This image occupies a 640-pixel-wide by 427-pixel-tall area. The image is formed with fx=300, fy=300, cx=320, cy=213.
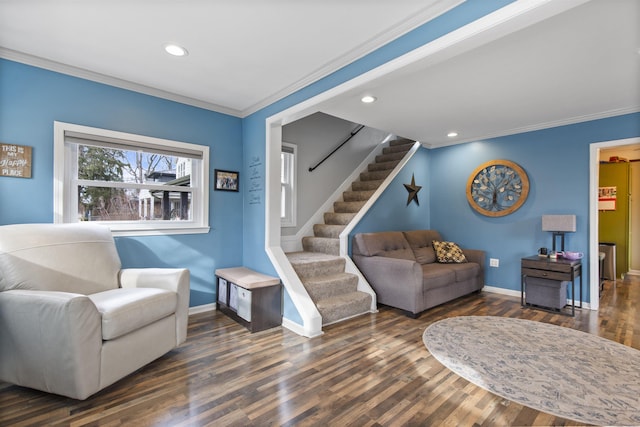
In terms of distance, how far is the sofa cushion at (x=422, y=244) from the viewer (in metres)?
4.34

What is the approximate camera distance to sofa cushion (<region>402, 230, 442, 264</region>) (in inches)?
171

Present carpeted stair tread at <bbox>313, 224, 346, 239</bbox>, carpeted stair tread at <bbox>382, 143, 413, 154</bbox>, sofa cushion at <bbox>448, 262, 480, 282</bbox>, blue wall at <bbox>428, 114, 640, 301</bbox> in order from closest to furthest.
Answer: blue wall at <bbox>428, 114, 640, 301</bbox>, sofa cushion at <bbox>448, 262, 480, 282</bbox>, carpeted stair tread at <bbox>313, 224, 346, 239</bbox>, carpeted stair tread at <bbox>382, 143, 413, 154</bbox>

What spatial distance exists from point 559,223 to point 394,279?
2211mm

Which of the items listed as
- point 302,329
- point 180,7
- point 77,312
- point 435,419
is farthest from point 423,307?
point 180,7

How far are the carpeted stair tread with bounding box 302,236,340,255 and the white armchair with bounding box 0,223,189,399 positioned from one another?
1.98 meters

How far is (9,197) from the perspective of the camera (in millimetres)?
2385

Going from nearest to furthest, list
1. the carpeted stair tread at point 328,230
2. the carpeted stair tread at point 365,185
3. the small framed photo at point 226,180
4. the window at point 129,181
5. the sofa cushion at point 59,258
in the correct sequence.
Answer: the sofa cushion at point 59,258
the window at point 129,181
the small framed photo at point 226,180
the carpeted stair tread at point 328,230
the carpeted stair tread at point 365,185

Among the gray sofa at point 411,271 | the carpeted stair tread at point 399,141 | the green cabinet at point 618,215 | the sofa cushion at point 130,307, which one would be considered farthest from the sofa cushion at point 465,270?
the green cabinet at point 618,215

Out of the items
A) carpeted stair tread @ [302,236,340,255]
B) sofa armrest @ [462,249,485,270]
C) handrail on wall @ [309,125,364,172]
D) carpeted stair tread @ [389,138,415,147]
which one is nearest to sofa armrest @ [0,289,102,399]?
carpeted stair tread @ [302,236,340,255]

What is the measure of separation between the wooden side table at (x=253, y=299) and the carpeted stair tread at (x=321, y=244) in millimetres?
1091

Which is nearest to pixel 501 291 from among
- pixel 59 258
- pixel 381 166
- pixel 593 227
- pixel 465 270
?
pixel 465 270

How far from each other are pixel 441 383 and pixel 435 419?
0.40 metres

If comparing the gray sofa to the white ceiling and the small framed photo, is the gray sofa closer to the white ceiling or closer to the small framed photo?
the small framed photo

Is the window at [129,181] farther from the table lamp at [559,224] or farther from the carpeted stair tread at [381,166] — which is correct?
the table lamp at [559,224]
